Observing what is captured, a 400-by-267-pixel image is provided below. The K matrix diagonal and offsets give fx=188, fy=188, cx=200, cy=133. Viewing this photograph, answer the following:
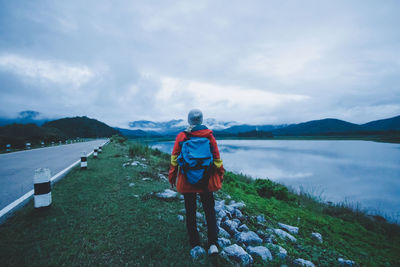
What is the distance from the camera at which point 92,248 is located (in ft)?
8.74

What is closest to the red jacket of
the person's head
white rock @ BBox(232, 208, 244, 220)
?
the person's head

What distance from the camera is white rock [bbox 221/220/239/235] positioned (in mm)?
3627

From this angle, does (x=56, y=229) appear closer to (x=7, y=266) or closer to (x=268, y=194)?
(x=7, y=266)

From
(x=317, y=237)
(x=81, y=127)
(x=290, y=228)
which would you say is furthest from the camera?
(x=81, y=127)

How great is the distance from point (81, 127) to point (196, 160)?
122m

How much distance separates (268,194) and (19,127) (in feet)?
146

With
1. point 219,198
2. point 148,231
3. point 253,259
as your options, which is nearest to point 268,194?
point 219,198

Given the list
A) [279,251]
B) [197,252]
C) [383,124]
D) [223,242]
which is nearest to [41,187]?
[197,252]

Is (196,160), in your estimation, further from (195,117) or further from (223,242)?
(223,242)

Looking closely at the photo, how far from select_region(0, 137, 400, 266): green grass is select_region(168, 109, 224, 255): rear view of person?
455 mm

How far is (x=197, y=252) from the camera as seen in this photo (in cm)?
270

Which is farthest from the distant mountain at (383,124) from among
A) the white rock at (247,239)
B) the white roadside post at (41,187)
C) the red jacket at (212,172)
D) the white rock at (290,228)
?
the white roadside post at (41,187)

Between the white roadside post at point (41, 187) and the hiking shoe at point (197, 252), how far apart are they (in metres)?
3.15

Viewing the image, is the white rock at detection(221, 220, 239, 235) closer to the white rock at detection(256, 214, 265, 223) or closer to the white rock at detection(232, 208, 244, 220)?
the white rock at detection(232, 208, 244, 220)
